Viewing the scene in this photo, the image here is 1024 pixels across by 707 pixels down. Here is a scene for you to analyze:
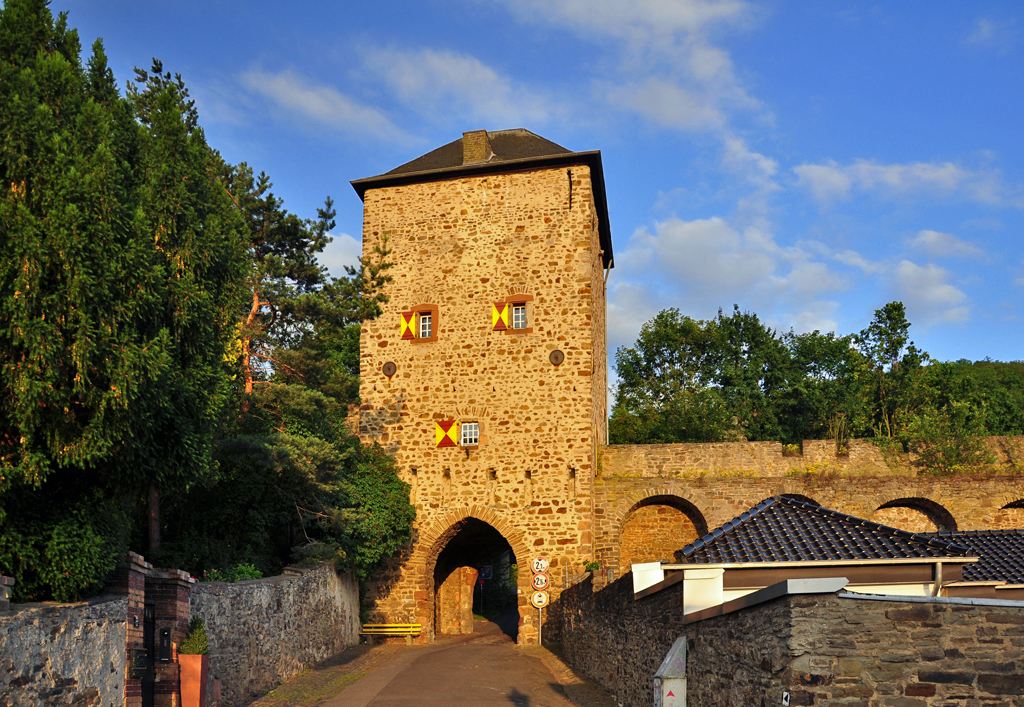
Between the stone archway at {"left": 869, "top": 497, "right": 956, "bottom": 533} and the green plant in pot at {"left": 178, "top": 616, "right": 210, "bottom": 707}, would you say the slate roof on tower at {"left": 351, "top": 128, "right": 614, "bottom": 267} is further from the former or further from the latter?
the green plant in pot at {"left": 178, "top": 616, "right": 210, "bottom": 707}

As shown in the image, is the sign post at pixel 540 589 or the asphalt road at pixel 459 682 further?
the sign post at pixel 540 589

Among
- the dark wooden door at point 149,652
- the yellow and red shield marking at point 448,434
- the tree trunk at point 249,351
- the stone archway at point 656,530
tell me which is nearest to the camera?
the dark wooden door at point 149,652

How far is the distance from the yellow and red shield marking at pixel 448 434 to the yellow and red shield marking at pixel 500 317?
8.19 feet

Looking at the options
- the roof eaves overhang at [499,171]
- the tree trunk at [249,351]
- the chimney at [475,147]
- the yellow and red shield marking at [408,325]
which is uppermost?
the chimney at [475,147]

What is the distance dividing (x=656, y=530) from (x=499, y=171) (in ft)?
32.0

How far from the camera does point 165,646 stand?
949cm

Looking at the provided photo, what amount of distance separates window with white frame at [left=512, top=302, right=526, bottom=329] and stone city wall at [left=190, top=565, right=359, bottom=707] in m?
7.12

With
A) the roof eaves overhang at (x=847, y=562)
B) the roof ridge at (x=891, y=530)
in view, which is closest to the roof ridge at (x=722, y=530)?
the roof ridge at (x=891, y=530)

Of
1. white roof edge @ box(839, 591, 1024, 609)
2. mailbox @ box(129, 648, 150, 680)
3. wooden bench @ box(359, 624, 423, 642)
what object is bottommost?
wooden bench @ box(359, 624, 423, 642)

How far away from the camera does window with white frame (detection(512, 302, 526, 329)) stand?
808 inches

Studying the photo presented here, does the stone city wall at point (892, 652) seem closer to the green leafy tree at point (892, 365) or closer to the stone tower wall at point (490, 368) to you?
the stone tower wall at point (490, 368)

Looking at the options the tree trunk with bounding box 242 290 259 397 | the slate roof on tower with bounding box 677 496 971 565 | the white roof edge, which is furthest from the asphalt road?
the white roof edge

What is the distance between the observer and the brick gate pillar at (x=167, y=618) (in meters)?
9.40

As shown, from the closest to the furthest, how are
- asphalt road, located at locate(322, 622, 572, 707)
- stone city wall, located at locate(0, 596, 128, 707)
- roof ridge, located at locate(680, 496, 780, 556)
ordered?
1. stone city wall, located at locate(0, 596, 128, 707)
2. roof ridge, located at locate(680, 496, 780, 556)
3. asphalt road, located at locate(322, 622, 572, 707)
